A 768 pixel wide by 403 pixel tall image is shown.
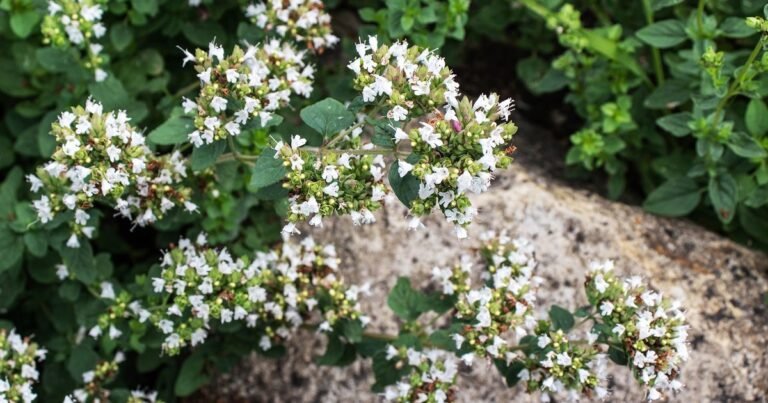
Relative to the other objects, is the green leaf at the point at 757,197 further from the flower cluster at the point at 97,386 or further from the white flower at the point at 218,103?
the flower cluster at the point at 97,386

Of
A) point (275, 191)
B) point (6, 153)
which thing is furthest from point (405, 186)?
point (6, 153)

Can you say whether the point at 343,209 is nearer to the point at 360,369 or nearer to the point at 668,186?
the point at 360,369

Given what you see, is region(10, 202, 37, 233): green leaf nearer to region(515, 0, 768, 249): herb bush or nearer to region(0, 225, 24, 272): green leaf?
region(0, 225, 24, 272): green leaf

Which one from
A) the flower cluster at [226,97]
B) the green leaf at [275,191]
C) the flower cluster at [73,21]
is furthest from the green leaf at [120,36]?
the green leaf at [275,191]

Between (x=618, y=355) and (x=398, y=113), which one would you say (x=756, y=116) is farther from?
(x=398, y=113)

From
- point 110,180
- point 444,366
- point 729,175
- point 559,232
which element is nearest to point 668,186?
point 729,175
